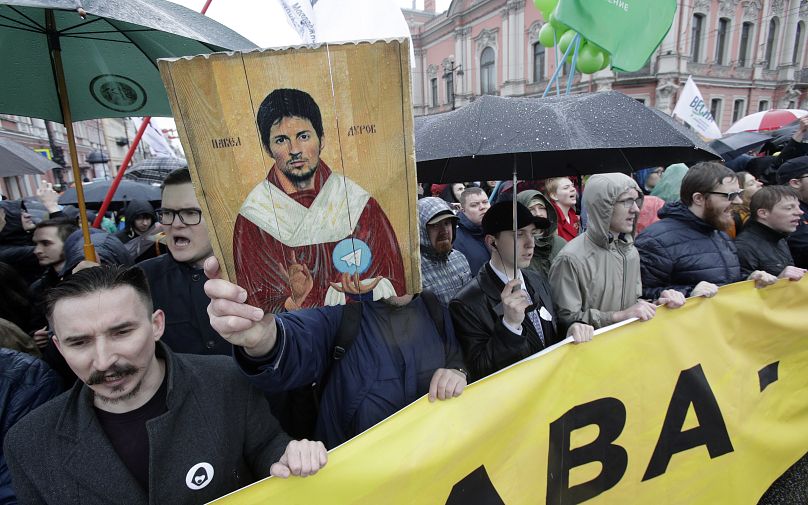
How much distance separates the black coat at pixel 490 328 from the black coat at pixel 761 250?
5.61ft

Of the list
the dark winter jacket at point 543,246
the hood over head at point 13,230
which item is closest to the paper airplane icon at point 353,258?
the dark winter jacket at point 543,246

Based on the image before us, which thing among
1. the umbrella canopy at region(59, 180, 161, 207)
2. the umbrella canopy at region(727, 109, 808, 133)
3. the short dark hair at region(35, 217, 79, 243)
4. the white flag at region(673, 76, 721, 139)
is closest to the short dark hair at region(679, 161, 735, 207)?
the short dark hair at region(35, 217, 79, 243)

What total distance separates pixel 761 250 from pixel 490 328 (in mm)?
2308

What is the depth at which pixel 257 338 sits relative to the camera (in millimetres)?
1132

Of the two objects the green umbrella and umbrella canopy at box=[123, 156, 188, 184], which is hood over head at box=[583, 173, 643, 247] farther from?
umbrella canopy at box=[123, 156, 188, 184]

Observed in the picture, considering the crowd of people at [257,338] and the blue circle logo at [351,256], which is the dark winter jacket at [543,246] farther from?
the blue circle logo at [351,256]

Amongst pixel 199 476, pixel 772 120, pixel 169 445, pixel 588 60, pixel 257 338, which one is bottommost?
pixel 199 476

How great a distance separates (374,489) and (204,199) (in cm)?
104

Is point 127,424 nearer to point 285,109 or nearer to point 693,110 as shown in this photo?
point 285,109

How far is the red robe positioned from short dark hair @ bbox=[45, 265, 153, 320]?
0.55 metres

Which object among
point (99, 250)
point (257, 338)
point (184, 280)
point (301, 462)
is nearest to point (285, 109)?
point (257, 338)

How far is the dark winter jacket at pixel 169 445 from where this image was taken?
1.15 metres

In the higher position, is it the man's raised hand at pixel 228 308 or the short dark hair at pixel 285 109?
the short dark hair at pixel 285 109

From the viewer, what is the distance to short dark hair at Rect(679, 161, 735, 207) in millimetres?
2545
